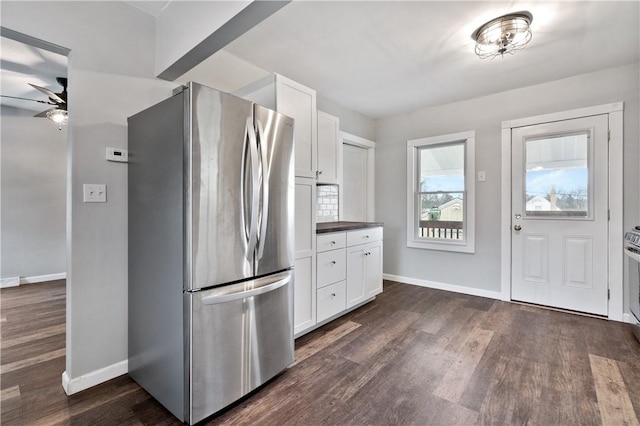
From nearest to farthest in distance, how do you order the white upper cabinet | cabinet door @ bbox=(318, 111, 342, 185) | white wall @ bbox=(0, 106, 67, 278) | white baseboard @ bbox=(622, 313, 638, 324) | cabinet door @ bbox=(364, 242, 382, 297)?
the white upper cabinet, white baseboard @ bbox=(622, 313, 638, 324), cabinet door @ bbox=(318, 111, 342, 185), cabinet door @ bbox=(364, 242, 382, 297), white wall @ bbox=(0, 106, 67, 278)

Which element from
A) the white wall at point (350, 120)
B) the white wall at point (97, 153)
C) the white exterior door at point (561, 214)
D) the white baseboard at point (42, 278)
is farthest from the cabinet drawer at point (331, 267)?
the white baseboard at point (42, 278)

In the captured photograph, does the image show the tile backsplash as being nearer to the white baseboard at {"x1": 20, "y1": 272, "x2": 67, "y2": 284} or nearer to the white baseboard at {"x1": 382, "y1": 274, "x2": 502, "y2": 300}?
the white baseboard at {"x1": 382, "y1": 274, "x2": 502, "y2": 300}

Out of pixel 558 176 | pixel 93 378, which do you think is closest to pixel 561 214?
pixel 558 176

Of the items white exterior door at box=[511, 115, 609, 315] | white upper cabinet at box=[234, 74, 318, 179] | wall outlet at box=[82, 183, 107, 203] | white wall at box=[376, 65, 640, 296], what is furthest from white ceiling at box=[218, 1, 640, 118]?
wall outlet at box=[82, 183, 107, 203]

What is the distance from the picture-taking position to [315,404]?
1.65m

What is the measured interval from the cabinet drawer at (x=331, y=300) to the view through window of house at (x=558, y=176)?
2.40 metres

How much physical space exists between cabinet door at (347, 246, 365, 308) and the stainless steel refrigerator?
1.14 meters

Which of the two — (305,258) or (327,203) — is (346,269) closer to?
(305,258)

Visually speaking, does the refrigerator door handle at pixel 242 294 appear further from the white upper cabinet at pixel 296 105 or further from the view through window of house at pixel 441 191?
the view through window of house at pixel 441 191

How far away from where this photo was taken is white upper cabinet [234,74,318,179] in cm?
228

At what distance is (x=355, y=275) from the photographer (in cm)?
306

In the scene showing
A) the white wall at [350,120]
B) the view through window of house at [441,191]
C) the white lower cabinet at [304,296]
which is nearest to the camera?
the white lower cabinet at [304,296]

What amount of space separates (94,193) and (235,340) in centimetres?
133

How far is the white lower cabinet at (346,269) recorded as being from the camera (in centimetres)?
264
